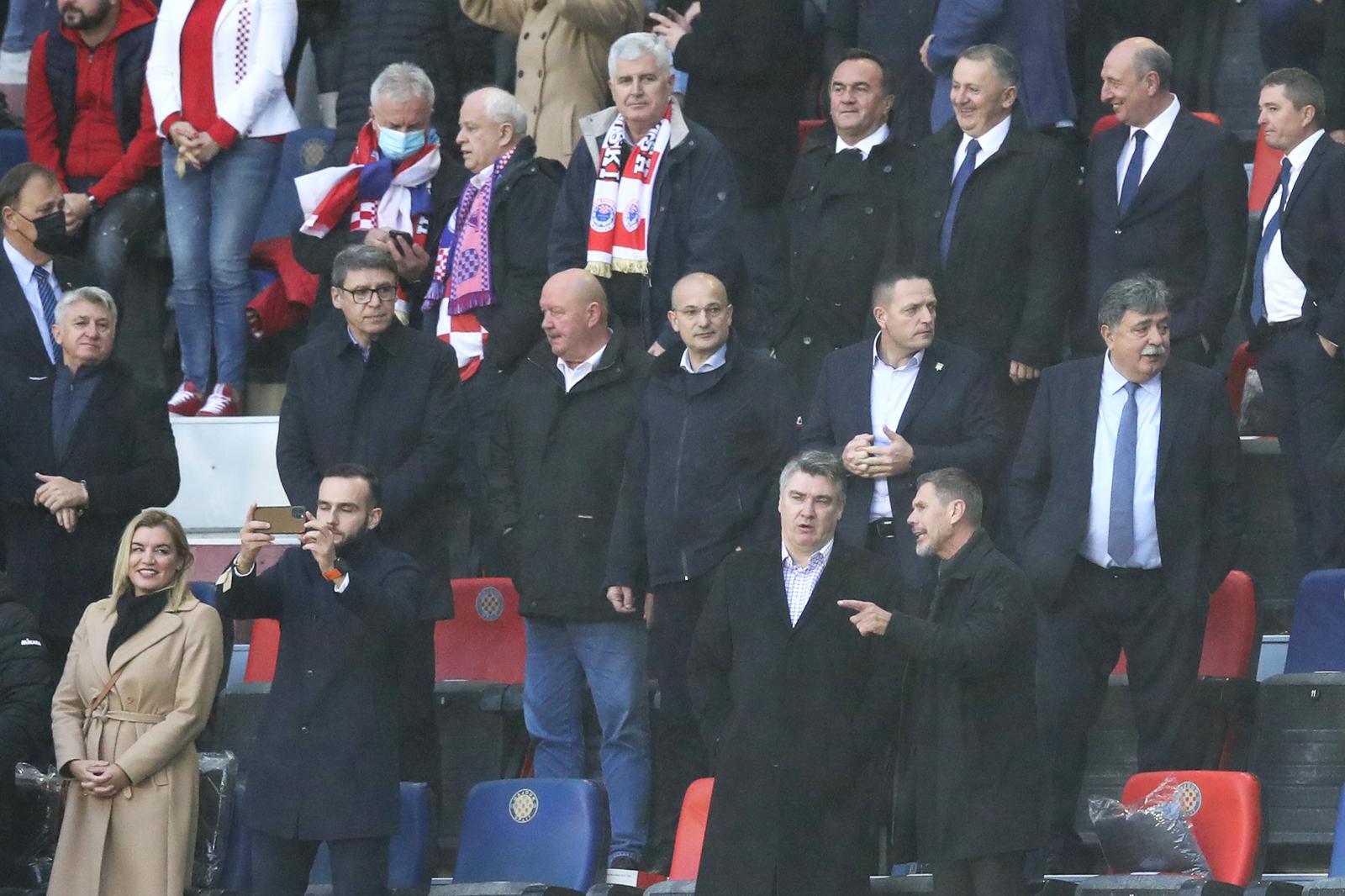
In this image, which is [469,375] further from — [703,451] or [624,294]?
[703,451]

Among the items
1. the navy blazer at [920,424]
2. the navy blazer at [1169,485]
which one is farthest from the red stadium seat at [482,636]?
the navy blazer at [1169,485]

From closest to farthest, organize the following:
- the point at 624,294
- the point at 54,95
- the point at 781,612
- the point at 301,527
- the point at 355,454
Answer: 1. the point at 781,612
2. the point at 301,527
3. the point at 355,454
4. the point at 624,294
5. the point at 54,95

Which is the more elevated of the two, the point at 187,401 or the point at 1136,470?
the point at 187,401

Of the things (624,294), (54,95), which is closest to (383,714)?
(624,294)

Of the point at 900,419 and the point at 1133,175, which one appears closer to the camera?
the point at 900,419

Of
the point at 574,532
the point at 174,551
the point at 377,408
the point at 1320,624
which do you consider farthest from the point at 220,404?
the point at 1320,624

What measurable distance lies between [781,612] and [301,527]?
1.45 m

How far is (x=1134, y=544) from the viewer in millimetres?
7086

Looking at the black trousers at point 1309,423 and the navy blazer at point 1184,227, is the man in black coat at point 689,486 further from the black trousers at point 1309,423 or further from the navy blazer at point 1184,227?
the black trousers at point 1309,423

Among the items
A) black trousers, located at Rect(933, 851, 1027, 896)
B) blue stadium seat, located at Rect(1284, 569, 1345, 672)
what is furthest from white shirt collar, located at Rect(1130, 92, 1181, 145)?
black trousers, located at Rect(933, 851, 1027, 896)

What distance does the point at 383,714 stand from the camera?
270 inches

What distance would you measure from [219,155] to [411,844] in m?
3.38

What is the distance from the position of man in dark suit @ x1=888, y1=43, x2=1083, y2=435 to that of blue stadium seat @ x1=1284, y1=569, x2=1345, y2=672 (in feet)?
3.72

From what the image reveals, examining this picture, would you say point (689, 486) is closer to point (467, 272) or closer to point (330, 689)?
point (330, 689)
